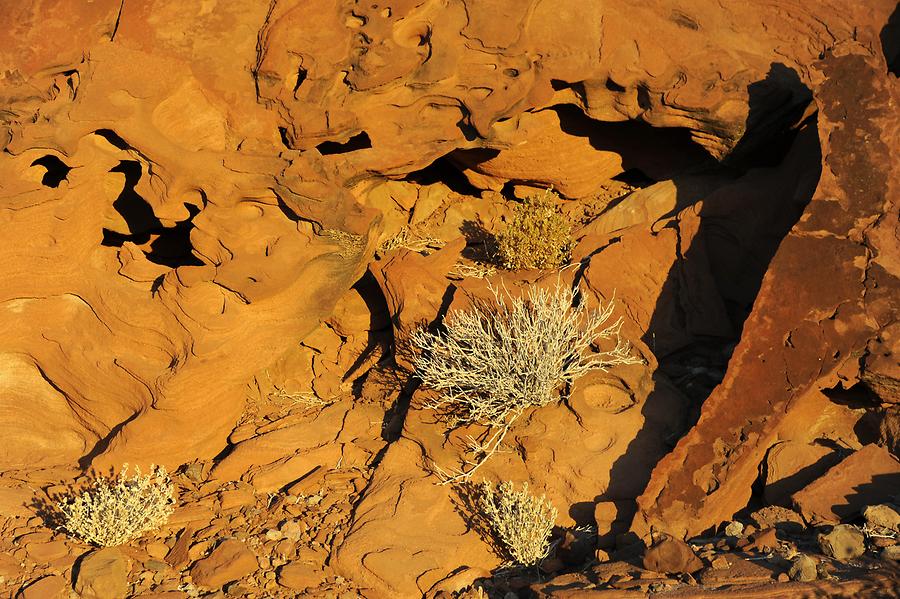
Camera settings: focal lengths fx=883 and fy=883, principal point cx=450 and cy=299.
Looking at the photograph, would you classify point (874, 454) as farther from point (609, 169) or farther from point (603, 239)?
point (609, 169)

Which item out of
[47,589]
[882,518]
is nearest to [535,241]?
[882,518]

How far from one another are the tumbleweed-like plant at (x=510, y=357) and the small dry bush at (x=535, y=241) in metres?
0.73

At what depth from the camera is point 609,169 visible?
7625 millimetres

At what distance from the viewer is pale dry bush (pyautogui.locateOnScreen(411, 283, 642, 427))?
18.9 feet

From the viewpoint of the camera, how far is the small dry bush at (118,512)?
538 centimetres

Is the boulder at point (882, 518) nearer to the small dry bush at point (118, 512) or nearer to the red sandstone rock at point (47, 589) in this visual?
the small dry bush at point (118, 512)

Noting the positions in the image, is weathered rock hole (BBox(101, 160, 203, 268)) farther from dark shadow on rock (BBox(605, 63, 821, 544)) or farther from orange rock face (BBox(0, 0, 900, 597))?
dark shadow on rock (BBox(605, 63, 821, 544))

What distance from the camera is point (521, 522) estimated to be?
199 inches

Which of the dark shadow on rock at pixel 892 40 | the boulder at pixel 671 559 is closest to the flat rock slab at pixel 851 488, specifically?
the boulder at pixel 671 559

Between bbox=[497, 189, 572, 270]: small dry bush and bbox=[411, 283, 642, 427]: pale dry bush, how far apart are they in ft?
2.43

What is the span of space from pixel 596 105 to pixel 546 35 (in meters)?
0.69

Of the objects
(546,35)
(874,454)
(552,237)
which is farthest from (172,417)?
(874,454)

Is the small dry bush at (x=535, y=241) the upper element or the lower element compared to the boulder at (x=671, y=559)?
upper

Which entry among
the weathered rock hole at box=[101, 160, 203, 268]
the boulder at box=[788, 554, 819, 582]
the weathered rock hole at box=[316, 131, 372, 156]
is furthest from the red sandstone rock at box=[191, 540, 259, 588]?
the weathered rock hole at box=[316, 131, 372, 156]
